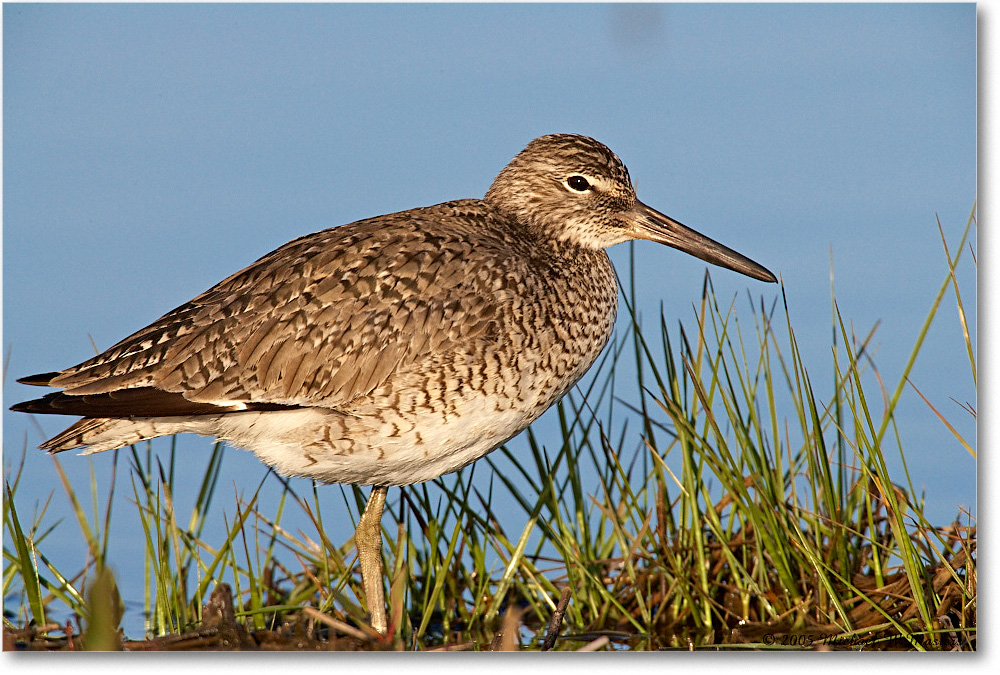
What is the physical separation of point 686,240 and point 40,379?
2798mm

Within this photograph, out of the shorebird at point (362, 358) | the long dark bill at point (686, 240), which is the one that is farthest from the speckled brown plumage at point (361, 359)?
the long dark bill at point (686, 240)

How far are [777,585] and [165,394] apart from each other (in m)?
2.59

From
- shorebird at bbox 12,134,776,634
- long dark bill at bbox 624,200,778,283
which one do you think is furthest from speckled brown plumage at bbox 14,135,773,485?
long dark bill at bbox 624,200,778,283

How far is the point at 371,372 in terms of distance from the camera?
442cm

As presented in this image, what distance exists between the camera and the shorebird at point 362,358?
173 inches

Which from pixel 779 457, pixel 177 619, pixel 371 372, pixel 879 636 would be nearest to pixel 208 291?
pixel 371 372

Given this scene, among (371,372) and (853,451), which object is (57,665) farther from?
(853,451)

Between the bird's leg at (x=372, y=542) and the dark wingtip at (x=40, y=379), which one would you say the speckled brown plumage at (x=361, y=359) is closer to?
the dark wingtip at (x=40, y=379)

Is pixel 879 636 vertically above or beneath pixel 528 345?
beneath

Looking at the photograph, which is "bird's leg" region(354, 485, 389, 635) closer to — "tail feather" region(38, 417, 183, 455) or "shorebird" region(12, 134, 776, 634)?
"shorebird" region(12, 134, 776, 634)

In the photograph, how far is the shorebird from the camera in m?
4.39

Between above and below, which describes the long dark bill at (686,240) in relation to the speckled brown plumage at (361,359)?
above

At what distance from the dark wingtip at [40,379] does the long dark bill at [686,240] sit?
2.53m

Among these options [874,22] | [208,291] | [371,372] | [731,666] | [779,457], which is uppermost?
[874,22]
